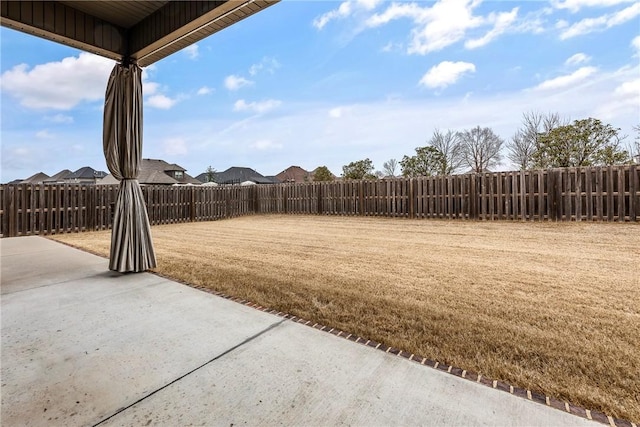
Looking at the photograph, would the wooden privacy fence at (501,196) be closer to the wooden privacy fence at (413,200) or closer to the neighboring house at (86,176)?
the wooden privacy fence at (413,200)

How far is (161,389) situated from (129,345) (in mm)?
644

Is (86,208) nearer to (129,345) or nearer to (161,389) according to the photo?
(129,345)

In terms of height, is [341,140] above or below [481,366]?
above

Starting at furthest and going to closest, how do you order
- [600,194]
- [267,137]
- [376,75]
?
[267,137]
[376,75]
[600,194]

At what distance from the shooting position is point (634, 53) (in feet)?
27.8

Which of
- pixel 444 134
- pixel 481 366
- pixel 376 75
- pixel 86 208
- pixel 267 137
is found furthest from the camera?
pixel 267 137

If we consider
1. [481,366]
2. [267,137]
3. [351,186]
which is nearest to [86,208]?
[351,186]

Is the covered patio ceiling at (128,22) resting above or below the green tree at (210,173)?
below

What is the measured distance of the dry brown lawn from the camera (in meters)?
1.61

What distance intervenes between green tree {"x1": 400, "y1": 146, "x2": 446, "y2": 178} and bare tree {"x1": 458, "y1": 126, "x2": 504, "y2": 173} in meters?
3.26

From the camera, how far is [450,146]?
2009 cm

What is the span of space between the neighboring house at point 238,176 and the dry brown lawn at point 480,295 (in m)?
41.4

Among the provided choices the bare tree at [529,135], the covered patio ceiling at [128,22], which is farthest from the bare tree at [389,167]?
the covered patio ceiling at [128,22]

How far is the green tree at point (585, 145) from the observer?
36.4ft
